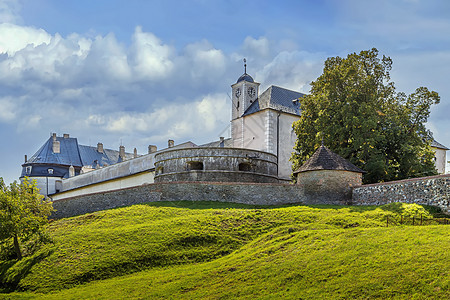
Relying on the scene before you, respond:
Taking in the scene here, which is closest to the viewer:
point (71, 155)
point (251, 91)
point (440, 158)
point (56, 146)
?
point (251, 91)

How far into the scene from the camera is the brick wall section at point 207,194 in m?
30.1

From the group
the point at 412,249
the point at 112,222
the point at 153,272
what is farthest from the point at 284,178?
the point at 412,249

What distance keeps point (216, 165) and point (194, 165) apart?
1.66m

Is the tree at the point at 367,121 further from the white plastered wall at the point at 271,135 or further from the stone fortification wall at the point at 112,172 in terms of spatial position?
the stone fortification wall at the point at 112,172

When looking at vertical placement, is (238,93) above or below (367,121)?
above

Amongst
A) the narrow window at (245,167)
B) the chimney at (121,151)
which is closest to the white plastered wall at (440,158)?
the narrow window at (245,167)

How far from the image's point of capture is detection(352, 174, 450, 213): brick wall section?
24.9 metres

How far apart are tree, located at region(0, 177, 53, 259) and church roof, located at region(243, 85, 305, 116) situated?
20931mm

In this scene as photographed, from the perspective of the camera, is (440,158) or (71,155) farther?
(71,155)

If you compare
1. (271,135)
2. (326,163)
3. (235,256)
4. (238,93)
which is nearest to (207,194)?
(326,163)

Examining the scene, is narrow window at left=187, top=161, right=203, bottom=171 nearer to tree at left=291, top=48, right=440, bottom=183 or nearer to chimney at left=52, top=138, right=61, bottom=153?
tree at left=291, top=48, right=440, bottom=183

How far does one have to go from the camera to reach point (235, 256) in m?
21.3

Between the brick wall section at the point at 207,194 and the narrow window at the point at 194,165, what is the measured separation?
4.07m

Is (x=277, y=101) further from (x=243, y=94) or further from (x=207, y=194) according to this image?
(x=207, y=194)
